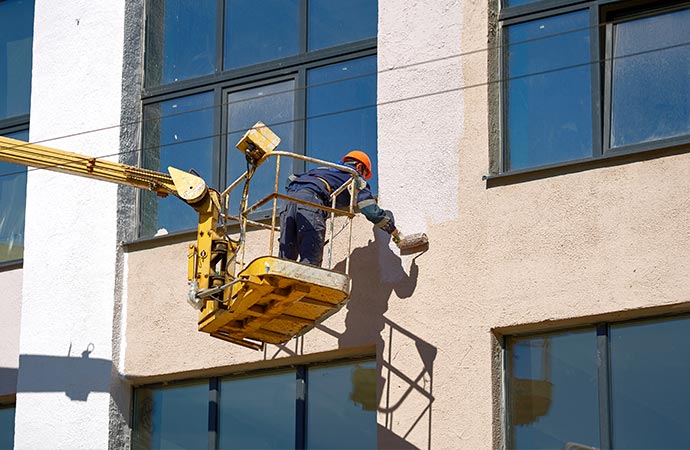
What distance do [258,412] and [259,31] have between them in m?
4.27

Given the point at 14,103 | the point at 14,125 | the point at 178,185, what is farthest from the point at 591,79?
the point at 14,103

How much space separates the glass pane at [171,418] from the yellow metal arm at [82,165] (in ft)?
6.98

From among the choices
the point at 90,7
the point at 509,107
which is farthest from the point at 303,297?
the point at 90,7

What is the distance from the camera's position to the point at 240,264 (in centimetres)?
1454

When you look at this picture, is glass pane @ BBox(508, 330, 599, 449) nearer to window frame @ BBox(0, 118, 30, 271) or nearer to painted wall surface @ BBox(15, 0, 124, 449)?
painted wall surface @ BBox(15, 0, 124, 449)

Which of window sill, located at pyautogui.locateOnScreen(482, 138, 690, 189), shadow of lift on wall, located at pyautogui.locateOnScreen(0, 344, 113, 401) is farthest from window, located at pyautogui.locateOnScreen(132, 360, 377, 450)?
window sill, located at pyautogui.locateOnScreen(482, 138, 690, 189)

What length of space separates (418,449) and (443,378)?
697 mm

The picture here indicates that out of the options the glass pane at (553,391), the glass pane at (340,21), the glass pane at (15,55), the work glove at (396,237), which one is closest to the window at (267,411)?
the work glove at (396,237)

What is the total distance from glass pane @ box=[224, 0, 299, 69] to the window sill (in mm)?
3227

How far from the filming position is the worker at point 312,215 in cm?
1441

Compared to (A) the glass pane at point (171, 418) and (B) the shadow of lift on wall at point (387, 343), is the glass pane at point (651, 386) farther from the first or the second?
(A) the glass pane at point (171, 418)

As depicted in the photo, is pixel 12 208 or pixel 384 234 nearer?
pixel 384 234

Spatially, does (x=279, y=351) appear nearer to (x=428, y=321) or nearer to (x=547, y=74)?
(x=428, y=321)

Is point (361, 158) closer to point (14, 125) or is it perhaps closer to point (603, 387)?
point (603, 387)
